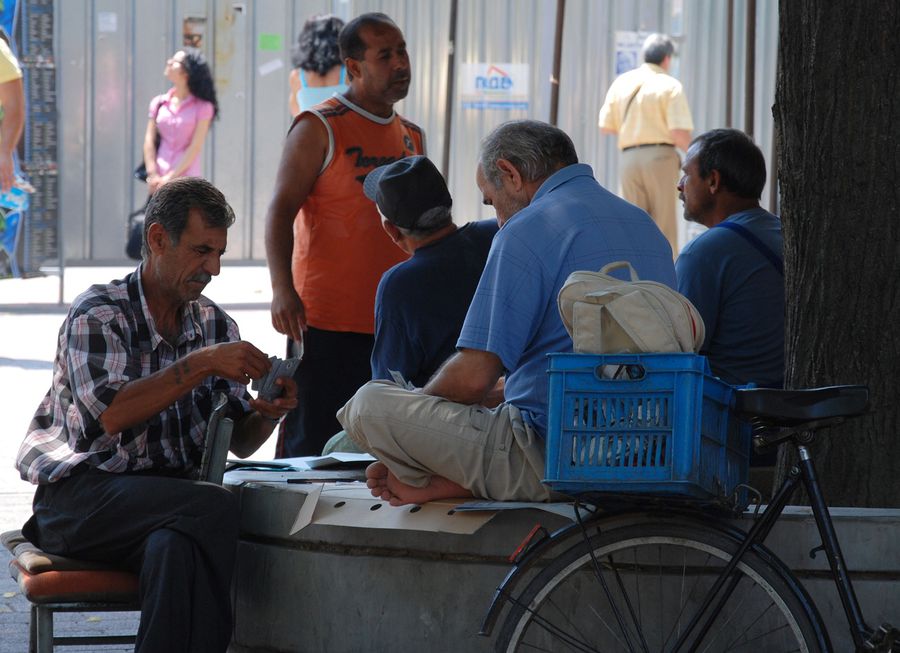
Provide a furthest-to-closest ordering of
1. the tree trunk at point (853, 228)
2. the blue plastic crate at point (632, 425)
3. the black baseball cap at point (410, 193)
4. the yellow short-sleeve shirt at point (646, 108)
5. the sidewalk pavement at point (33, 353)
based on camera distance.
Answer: the yellow short-sleeve shirt at point (646, 108)
the sidewalk pavement at point (33, 353)
the black baseball cap at point (410, 193)
the tree trunk at point (853, 228)
the blue plastic crate at point (632, 425)

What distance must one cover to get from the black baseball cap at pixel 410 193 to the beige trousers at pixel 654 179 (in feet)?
23.2

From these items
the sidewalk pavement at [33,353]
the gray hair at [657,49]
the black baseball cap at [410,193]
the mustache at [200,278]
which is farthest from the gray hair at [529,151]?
the gray hair at [657,49]

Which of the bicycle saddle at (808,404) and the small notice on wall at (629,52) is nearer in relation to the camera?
the bicycle saddle at (808,404)

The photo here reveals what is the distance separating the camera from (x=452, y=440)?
336cm

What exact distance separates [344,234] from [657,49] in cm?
652

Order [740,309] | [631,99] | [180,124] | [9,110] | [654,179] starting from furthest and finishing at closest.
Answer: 1. [180,124]
2. [654,179]
3. [631,99]
4. [9,110]
5. [740,309]

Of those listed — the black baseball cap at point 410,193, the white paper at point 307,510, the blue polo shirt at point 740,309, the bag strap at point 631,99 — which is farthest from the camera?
the bag strap at point 631,99

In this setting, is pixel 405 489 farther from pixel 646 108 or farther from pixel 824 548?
pixel 646 108

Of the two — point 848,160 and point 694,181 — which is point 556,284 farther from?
point 694,181

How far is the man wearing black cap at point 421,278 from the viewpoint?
4.34m

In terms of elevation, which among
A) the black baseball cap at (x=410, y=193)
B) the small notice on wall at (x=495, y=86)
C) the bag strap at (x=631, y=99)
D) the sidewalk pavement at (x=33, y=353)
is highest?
the small notice on wall at (x=495, y=86)

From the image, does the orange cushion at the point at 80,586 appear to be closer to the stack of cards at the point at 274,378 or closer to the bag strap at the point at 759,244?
the stack of cards at the point at 274,378

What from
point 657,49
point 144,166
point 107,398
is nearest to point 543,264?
point 107,398

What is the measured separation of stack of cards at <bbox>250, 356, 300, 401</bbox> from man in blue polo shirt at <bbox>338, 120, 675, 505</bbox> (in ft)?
1.07
